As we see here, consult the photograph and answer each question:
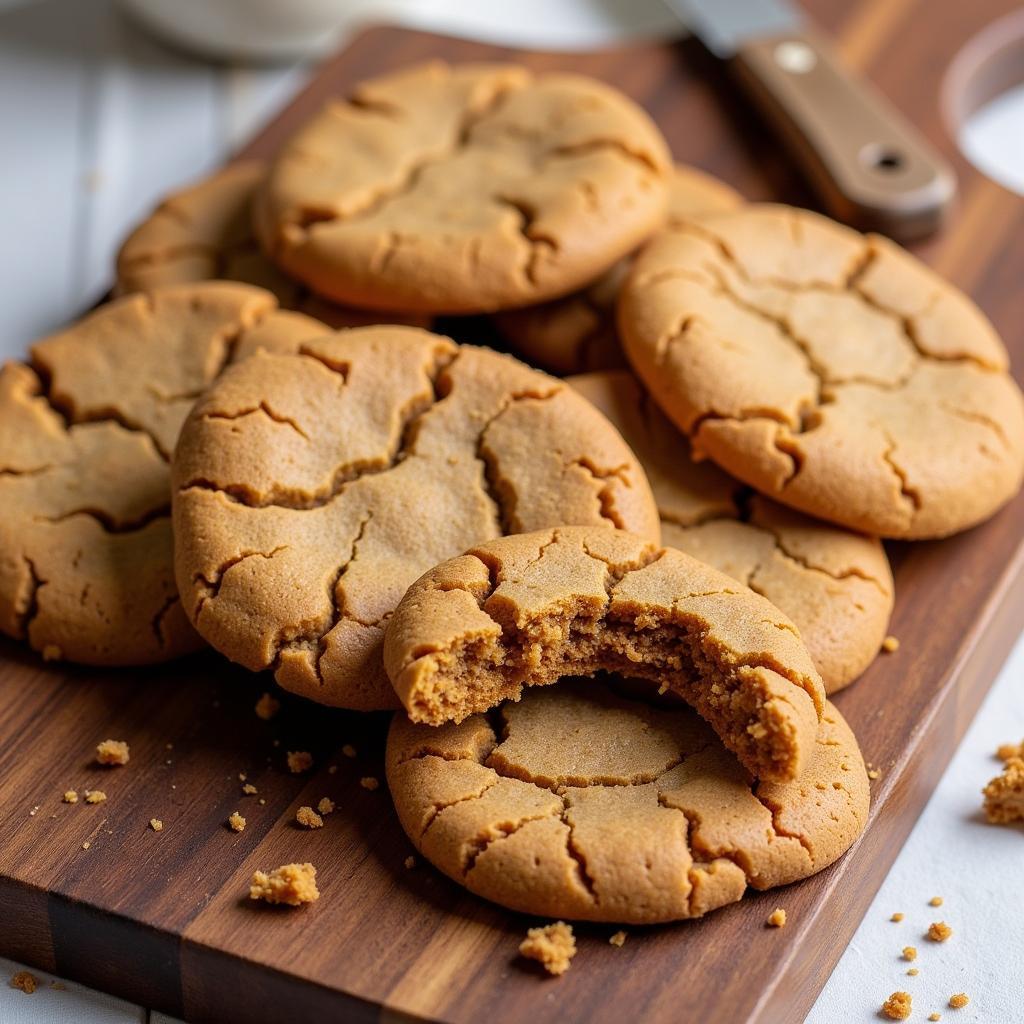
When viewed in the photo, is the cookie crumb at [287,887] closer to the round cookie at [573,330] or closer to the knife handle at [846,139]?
the round cookie at [573,330]

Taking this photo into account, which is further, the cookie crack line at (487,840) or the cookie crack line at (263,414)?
the cookie crack line at (263,414)

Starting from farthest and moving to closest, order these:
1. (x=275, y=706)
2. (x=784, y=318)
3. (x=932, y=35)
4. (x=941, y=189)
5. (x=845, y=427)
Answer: (x=932, y=35), (x=941, y=189), (x=784, y=318), (x=845, y=427), (x=275, y=706)

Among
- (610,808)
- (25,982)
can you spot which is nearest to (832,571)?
(610,808)

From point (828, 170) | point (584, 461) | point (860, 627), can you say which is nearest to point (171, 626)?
point (584, 461)

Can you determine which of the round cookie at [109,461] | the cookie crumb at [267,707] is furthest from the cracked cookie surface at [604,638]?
the round cookie at [109,461]

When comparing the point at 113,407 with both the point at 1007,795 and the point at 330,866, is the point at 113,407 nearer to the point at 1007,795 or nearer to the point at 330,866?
the point at 330,866

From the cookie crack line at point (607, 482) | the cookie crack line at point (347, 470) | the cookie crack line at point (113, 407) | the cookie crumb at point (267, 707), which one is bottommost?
the cookie crumb at point (267, 707)

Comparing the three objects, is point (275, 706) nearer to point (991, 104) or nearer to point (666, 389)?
point (666, 389)
